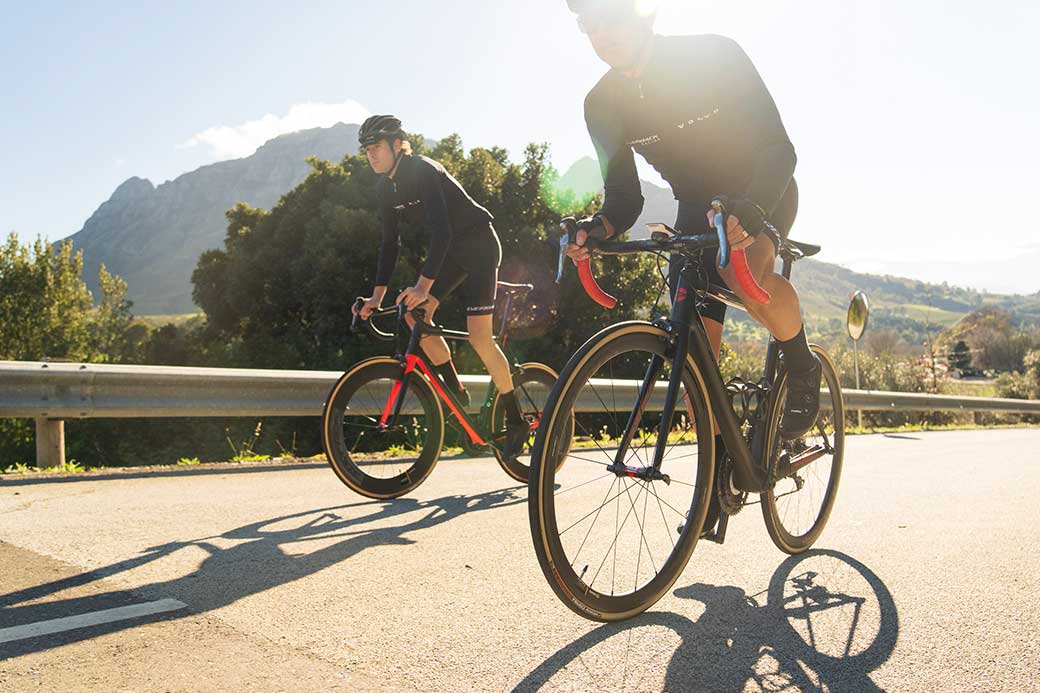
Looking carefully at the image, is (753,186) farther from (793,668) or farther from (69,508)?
(69,508)

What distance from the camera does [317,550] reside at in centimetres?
357

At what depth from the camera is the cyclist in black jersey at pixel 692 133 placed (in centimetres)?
300

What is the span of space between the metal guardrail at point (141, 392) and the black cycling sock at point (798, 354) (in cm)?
332

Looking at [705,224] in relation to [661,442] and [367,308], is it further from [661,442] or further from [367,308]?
[367,308]

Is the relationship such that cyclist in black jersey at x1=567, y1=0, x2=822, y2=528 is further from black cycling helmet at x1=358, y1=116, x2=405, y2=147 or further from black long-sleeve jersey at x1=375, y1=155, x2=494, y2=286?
black cycling helmet at x1=358, y1=116, x2=405, y2=147

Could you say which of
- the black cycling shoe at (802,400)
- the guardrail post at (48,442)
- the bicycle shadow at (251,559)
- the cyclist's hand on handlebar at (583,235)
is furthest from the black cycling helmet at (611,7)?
the guardrail post at (48,442)

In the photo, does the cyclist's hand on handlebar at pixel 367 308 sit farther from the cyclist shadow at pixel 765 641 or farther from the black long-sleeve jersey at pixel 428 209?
the cyclist shadow at pixel 765 641

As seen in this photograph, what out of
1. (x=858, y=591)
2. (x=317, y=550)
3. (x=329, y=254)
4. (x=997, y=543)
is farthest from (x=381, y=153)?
(x=329, y=254)

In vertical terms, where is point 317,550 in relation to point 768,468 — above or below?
below

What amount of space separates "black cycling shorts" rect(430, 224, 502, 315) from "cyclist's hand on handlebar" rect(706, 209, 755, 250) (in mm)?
2780

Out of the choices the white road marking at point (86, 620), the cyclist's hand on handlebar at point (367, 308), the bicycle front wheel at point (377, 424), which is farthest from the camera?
the cyclist's hand on handlebar at point (367, 308)

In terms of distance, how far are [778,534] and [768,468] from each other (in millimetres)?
392

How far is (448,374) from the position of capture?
5336 millimetres

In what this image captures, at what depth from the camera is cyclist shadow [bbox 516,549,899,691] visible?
2230mm
